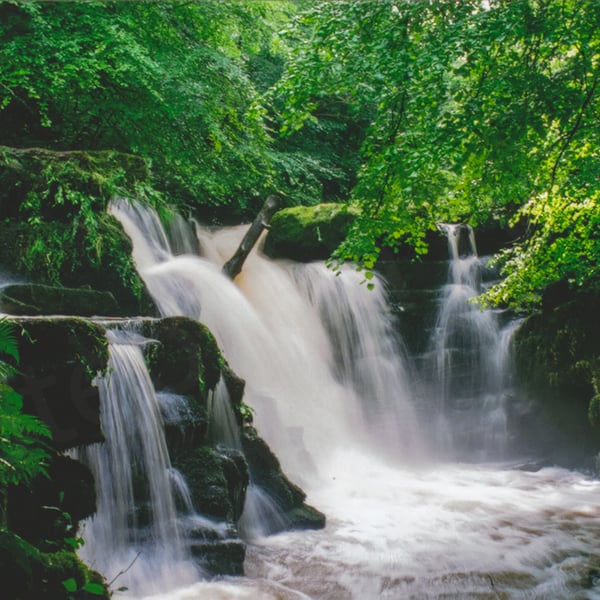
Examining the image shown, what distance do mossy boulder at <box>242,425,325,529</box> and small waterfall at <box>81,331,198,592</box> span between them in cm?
134

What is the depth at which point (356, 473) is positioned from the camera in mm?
8758

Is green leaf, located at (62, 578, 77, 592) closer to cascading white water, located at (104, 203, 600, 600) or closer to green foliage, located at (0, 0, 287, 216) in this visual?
cascading white water, located at (104, 203, 600, 600)

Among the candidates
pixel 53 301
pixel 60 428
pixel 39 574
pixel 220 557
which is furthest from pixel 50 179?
A: pixel 39 574

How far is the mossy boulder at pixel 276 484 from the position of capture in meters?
6.03

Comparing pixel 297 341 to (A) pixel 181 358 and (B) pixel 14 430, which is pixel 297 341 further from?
(B) pixel 14 430

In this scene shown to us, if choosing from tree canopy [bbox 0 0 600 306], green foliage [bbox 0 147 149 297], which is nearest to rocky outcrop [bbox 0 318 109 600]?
tree canopy [bbox 0 0 600 306]

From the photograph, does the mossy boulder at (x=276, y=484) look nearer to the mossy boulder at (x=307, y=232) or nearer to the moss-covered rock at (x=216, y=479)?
the moss-covered rock at (x=216, y=479)

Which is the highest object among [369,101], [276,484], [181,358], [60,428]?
[369,101]

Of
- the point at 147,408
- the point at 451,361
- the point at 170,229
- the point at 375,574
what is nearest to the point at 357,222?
the point at 147,408

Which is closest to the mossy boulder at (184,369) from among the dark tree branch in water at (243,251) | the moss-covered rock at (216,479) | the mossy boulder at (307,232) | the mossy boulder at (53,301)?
the moss-covered rock at (216,479)

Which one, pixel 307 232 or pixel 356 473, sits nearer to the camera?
pixel 356 473

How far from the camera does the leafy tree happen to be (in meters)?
4.11

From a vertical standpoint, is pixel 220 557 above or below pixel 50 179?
below

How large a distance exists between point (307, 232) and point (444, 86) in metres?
8.06
